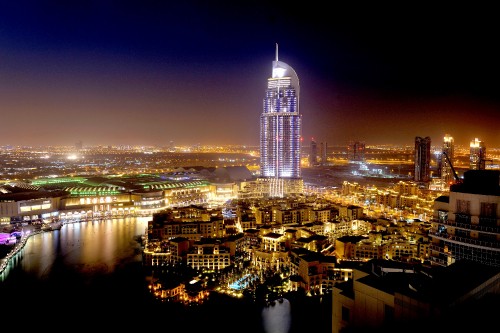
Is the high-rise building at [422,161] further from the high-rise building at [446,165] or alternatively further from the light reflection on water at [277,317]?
the light reflection on water at [277,317]

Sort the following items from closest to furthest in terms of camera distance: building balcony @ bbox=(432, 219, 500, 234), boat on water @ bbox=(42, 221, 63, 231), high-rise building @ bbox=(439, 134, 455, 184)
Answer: building balcony @ bbox=(432, 219, 500, 234) < boat on water @ bbox=(42, 221, 63, 231) < high-rise building @ bbox=(439, 134, 455, 184)

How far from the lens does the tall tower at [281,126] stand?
2352 cm

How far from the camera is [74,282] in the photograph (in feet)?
29.0

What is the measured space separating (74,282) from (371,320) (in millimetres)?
7878

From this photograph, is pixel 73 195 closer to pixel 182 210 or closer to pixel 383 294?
pixel 182 210

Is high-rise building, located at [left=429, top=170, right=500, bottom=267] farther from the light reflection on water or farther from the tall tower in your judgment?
the tall tower

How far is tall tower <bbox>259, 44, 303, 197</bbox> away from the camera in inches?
926

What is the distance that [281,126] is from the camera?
23.6m

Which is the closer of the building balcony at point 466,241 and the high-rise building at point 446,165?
the building balcony at point 466,241

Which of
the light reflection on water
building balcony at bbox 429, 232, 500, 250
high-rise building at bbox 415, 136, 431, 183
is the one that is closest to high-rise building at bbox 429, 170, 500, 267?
building balcony at bbox 429, 232, 500, 250

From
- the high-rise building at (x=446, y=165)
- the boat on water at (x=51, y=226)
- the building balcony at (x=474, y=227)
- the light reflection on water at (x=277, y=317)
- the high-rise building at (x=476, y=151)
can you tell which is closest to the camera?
the building balcony at (x=474, y=227)

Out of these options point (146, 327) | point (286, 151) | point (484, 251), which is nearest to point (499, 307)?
point (484, 251)

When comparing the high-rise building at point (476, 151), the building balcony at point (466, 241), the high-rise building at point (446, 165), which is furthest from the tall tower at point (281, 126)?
the building balcony at point (466, 241)

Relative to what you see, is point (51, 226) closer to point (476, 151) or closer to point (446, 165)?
point (446, 165)
